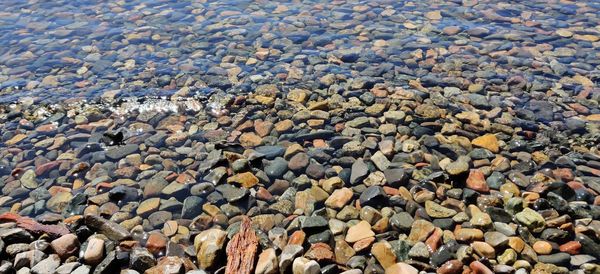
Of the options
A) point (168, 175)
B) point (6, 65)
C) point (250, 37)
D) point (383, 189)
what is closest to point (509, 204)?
point (383, 189)

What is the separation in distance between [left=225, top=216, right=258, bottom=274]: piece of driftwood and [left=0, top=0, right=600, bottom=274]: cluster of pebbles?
0.02 m

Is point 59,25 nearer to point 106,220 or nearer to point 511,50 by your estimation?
point 106,220

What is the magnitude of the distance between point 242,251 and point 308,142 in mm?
2051

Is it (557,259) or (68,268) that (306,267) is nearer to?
(68,268)

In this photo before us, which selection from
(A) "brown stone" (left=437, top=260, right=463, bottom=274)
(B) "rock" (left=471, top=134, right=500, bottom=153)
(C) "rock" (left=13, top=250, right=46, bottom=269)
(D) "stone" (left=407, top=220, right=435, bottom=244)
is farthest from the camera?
(B) "rock" (left=471, top=134, right=500, bottom=153)

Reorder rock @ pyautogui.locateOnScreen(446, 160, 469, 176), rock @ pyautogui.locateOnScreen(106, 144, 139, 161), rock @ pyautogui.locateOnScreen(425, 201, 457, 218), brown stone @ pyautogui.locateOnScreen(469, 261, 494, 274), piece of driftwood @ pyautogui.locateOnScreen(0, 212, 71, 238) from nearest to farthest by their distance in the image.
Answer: brown stone @ pyautogui.locateOnScreen(469, 261, 494, 274) → piece of driftwood @ pyautogui.locateOnScreen(0, 212, 71, 238) → rock @ pyautogui.locateOnScreen(425, 201, 457, 218) → rock @ pyautogui.locateOnScreen(446, 160, 469, 176) → rock @ pyautogui.locateOnScreen(106, 144, 139, 161)

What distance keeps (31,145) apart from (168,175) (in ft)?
6.95

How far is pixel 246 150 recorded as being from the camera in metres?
5.87

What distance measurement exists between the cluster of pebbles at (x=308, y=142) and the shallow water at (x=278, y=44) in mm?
47

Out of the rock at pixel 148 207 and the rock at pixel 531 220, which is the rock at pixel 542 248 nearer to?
the rock at pixel 531 220

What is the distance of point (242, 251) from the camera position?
4.25m

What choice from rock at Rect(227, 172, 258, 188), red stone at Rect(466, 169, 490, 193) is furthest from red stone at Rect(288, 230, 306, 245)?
red stone at Rect(466, 169, 490, 193)

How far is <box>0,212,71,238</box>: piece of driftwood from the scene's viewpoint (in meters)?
4.54

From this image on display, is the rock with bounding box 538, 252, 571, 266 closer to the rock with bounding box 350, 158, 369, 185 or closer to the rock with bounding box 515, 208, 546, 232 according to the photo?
the rock with bounding box 515, 208, 546, 232
